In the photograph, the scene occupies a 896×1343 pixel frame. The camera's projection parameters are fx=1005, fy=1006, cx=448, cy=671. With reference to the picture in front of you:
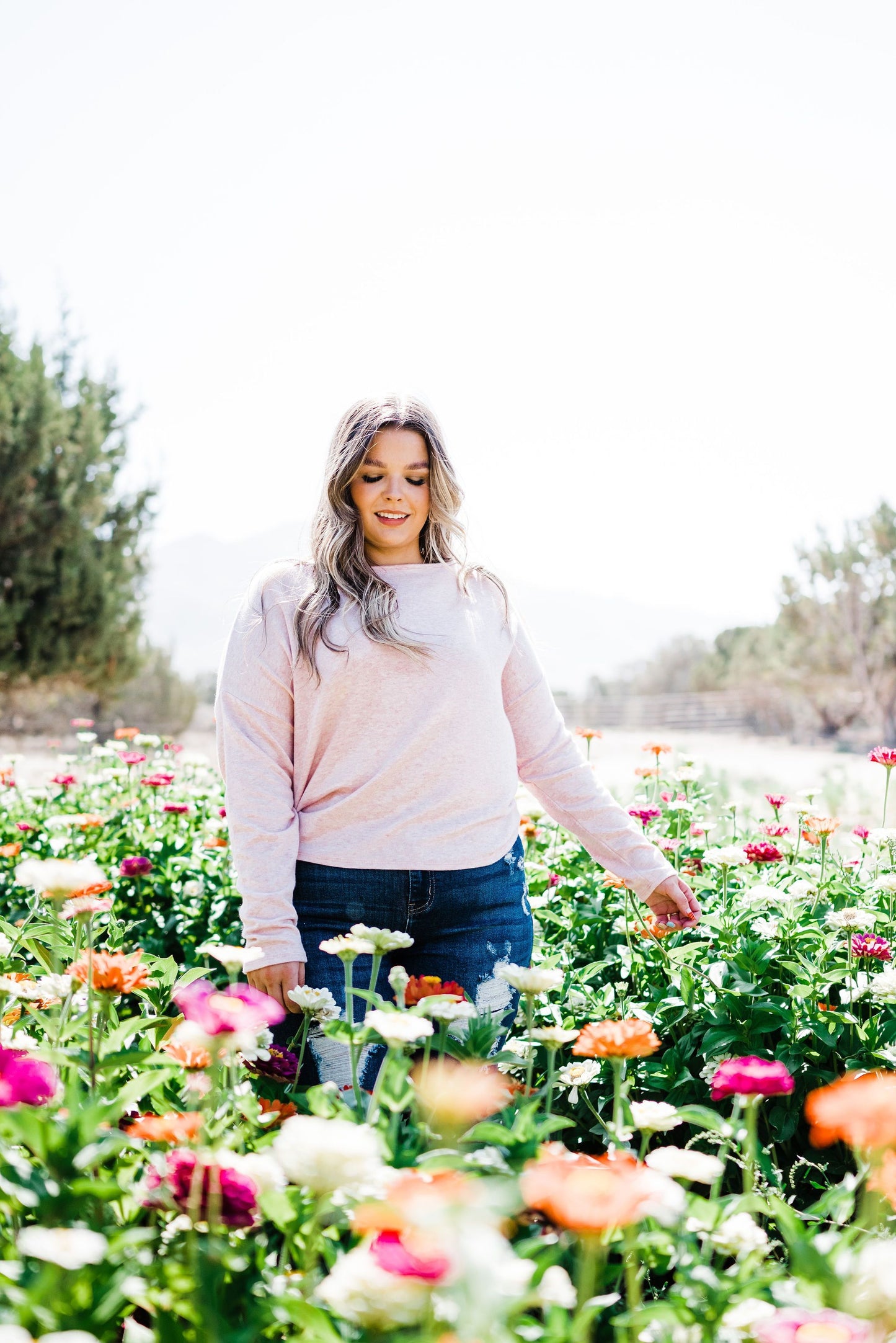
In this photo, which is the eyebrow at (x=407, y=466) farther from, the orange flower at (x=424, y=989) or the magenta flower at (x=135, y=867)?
the magenta flower at (x=135, y=867)

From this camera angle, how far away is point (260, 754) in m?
1.95

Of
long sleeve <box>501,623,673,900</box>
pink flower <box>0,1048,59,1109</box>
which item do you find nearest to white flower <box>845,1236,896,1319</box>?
pink flower <box>0,1048,59,1109</box>

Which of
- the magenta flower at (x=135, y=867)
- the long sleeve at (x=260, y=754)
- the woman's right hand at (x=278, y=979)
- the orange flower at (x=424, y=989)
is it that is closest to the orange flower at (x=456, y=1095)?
the orange flower at (x=424, y=989)

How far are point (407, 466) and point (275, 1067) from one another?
47.4 inches

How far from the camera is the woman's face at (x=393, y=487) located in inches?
82.3

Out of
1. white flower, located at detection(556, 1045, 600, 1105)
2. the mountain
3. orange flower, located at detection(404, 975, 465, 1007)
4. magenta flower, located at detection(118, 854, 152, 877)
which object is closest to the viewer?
orange flower, located at detection(404, 975, 465, 1007)

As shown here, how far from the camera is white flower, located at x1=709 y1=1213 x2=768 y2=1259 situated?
3.12 ft

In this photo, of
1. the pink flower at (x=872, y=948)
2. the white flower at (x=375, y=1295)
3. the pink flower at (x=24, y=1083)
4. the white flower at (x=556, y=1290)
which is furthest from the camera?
the pink flower at (x=872, y=948)

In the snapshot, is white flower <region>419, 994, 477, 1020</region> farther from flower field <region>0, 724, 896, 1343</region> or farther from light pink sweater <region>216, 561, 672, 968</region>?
light pink sweater <region>216, 561, 672, 968</region>

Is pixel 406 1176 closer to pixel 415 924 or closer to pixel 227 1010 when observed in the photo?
pixel 227 1010

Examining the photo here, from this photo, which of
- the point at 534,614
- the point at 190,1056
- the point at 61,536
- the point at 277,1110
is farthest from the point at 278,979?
the point at 534,614

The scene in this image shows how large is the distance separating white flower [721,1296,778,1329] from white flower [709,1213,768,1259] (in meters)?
0.07

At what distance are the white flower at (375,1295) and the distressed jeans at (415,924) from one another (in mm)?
1125

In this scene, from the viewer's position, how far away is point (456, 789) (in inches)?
78.3
